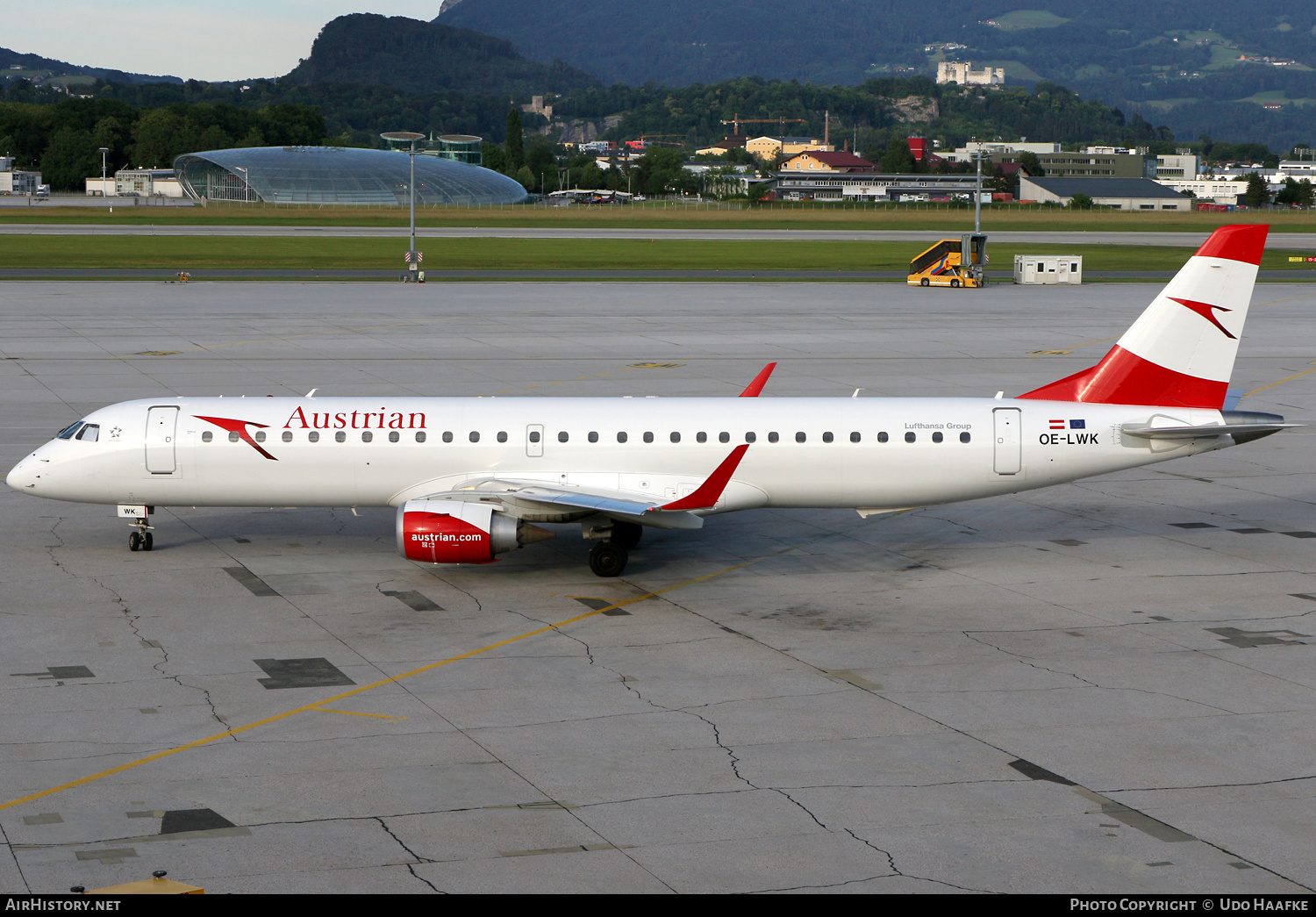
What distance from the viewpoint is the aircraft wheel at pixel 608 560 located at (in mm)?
29031

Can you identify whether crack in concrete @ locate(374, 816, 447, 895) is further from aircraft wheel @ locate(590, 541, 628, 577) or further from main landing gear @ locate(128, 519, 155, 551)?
main landing gear @ locate(128, 519, 155, 551)

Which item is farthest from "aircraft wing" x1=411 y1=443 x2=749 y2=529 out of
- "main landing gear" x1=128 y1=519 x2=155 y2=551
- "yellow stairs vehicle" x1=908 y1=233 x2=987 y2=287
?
"yellow stairs vehicle" x1=908 y1=233 x2=987 y2=287

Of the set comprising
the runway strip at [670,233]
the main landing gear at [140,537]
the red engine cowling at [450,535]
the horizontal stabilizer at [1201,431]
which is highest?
the runway strip at [670,233]

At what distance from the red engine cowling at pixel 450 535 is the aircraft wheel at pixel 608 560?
91.1 inches

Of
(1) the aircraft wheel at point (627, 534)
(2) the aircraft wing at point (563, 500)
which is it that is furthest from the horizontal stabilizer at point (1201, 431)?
(1) the aircraft wheel at point (627, 534)

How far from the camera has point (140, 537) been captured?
101ft

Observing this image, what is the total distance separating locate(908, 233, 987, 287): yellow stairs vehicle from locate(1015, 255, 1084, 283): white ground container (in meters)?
3.77

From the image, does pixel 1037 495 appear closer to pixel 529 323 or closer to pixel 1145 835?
pixel 1145 835

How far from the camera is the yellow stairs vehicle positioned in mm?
101250

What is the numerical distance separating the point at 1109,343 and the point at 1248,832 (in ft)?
177

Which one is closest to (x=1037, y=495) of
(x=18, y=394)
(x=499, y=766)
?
(x=499, y=766)

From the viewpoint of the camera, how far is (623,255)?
135500mm

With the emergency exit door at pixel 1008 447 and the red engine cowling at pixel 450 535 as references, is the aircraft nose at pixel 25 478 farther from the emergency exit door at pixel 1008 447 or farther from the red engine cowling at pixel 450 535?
the emergency exit door at pixel 1008 447

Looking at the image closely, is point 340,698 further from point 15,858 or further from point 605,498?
point 605,498
